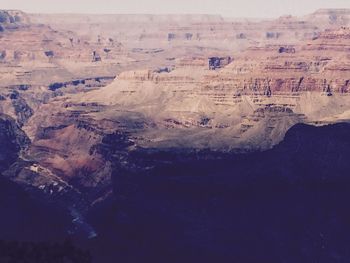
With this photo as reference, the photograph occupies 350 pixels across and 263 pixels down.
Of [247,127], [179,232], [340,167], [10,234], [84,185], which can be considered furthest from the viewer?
[247,127]

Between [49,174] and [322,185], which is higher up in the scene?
[322,185]

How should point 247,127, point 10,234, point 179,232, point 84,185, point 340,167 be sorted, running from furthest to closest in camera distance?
point 247,127 < point 84,185 < point 340,167 < point 179,232 < point 10,234

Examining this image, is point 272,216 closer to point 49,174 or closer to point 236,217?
point 236,217

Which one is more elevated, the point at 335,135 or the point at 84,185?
the point at 335,135

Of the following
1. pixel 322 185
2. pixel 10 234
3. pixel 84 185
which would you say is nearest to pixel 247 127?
pixel 84 185

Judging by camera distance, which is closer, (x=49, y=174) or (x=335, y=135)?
(x=335, y=135)

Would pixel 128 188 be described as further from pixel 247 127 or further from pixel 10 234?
pixel 247 127

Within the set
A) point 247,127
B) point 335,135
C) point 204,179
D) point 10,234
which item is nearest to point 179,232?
point 204,179

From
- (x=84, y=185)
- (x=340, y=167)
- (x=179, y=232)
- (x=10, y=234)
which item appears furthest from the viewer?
(x=84, y=185)

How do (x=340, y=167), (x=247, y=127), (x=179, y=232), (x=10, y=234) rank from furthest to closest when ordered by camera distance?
(x=247, y=127) < (x=340, y=167) < (x=179, y=232) < (x=10, y=234)
